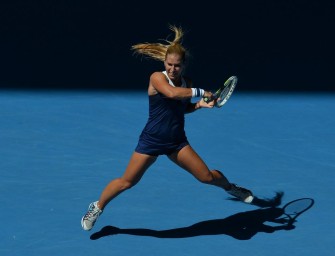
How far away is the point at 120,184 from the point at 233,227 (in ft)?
3.76

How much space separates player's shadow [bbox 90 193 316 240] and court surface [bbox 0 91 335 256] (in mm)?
13

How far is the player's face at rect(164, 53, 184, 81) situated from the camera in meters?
7.62

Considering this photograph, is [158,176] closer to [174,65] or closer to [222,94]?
[222,94]

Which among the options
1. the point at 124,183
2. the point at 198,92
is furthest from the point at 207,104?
the point at 124,183

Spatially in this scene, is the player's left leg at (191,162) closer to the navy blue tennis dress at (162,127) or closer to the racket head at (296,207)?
the navy blue tennis dress at (162,127)

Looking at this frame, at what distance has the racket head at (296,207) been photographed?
8.62m

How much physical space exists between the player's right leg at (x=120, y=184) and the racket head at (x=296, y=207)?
1540 millimetres

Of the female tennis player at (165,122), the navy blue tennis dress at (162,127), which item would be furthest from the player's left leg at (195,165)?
the navy blue tennis dress at (162,127)

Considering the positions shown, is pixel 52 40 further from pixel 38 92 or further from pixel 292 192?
pixel 292 192

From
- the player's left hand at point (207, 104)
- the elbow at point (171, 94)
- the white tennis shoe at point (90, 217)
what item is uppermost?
the elbow at point (171, 94)

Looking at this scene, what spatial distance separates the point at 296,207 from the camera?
344 inches

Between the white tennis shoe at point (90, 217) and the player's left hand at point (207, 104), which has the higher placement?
the player's left hand at point (207, 104)

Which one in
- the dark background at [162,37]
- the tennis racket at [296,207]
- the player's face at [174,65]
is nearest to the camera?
the player's face at [174,65]

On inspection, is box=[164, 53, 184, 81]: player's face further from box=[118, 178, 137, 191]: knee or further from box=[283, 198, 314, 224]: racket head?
box=[283, 198, 314, 224]: racket head
